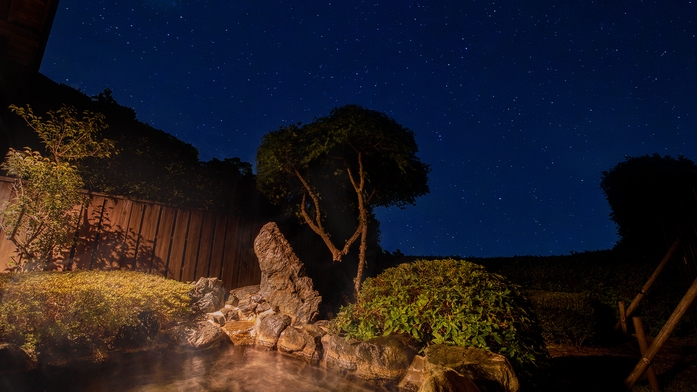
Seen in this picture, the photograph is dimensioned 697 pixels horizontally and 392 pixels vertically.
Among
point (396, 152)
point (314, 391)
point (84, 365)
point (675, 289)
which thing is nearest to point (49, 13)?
point (84, 365)

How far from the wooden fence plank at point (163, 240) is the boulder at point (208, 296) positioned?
1.46 meters

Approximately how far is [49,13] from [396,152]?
6377 mm

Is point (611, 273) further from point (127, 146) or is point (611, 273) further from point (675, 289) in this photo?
point (127, 146)

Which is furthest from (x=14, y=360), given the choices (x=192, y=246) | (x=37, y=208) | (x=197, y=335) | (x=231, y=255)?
(x=231, y=255)

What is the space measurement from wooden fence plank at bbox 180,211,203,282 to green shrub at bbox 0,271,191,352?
2892mm

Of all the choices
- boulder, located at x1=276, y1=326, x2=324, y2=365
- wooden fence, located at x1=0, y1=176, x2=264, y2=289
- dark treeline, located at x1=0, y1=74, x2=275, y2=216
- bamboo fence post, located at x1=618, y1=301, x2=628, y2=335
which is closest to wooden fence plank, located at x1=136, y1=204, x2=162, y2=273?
wooden fence, located at x1=0, y1=176, x2=264, y2=289

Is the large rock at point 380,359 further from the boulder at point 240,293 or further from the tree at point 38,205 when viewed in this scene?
the tree at point 38,205

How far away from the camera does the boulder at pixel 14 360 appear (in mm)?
3912

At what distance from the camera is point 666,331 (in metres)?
4.18

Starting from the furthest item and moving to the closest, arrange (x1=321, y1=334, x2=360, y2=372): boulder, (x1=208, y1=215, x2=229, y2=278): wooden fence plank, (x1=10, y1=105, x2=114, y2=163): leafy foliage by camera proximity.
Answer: (x1=208, y1=215, x2=229, y2=278): wooden fence plank → (x1=10, y1=105, x2=114, y2=163): leafy foliage → (x1=321, y1=334, x2=360, y2=372): boulder

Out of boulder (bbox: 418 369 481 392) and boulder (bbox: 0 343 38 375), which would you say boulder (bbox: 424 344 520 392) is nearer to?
boulder (bbox: 418 369 481 392)

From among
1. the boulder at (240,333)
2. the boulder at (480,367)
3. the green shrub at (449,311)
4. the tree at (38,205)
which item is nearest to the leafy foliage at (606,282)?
the green shrub at (449,311)

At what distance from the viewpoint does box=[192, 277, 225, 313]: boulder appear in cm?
724

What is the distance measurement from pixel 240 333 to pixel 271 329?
0.71 metres
